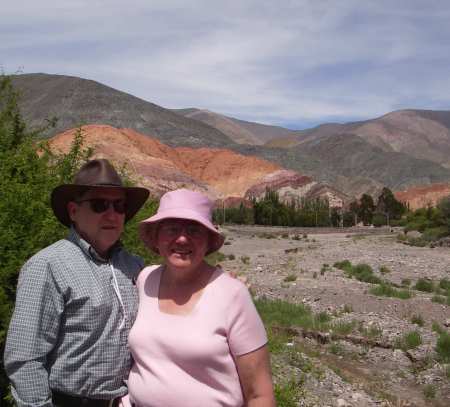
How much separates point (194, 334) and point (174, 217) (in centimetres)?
55

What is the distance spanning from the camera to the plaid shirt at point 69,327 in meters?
2.62

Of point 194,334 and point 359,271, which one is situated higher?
point 194,334

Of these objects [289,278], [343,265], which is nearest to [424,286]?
[289,278]

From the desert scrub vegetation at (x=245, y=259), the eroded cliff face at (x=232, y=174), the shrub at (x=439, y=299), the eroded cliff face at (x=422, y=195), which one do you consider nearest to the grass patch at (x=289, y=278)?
the shrub at (x=439, y=299)

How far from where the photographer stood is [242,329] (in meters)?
2.57

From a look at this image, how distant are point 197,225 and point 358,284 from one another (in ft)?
60.2

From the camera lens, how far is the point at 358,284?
20438 millimetres

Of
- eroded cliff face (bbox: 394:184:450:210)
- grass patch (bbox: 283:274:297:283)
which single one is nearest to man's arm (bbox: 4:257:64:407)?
grass patch (bbox: 283:274:297:283)

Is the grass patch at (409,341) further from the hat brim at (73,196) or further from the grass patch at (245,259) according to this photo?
the grass patch at (245,259)

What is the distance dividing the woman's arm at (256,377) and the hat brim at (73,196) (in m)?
1.09

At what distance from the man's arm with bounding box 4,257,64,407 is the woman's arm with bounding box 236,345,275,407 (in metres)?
0.84

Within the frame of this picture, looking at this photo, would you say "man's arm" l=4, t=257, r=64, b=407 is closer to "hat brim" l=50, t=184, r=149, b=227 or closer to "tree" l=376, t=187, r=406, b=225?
"hat brim" l=50, t=184, r=149, b=227

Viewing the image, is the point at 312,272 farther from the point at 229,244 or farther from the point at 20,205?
the point at 20,205

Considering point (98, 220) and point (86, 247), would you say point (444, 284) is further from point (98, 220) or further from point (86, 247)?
point (86, 247)
